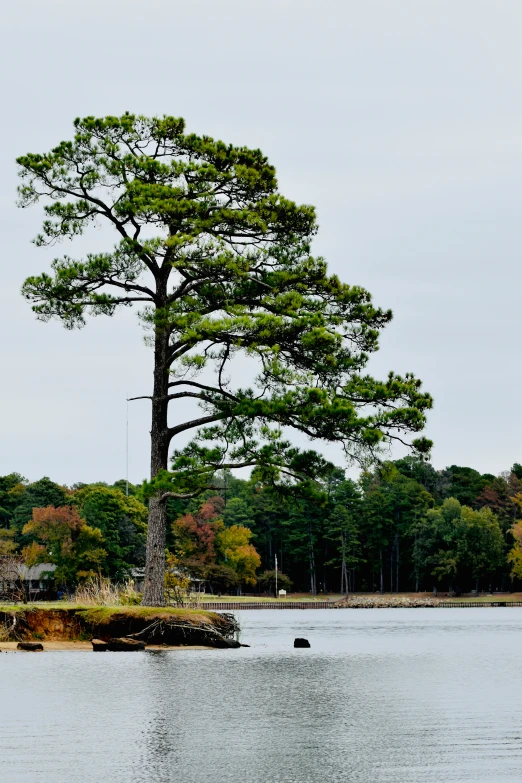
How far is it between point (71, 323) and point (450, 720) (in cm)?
2066

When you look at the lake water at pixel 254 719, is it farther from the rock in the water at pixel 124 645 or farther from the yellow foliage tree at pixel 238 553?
the yellow foliage tree at pixel 238 553

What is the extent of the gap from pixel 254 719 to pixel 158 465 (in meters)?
16.6

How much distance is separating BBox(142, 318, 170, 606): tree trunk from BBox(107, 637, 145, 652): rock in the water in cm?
285

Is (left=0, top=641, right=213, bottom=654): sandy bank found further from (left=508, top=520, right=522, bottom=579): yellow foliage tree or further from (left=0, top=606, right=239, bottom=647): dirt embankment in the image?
(left=508, top=520, right=522, bottom=579): yellow foliage tree

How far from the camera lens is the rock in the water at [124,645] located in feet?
100

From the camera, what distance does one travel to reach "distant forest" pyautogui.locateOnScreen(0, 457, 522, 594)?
360ft

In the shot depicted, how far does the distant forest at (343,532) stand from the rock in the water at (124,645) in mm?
61065

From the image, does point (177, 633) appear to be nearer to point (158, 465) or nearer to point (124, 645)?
point (124, 645)

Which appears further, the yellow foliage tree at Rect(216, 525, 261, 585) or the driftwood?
the yellow foliage tree at Rect(216, 525, 261, 585)

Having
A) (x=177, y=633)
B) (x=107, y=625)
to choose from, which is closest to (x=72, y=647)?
(x=107, y=625)

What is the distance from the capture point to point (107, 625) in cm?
3203

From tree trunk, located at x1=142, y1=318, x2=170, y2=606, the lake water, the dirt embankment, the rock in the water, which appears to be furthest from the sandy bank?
tree trunk, located at x1=142, y1=318, x2=170, y2=606

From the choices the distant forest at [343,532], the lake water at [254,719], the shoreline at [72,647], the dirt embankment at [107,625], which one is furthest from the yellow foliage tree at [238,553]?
the lake water at [254,719]

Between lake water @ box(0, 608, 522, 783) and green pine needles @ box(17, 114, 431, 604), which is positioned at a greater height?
green pine needles @ box(17, 114, 431, 604)
